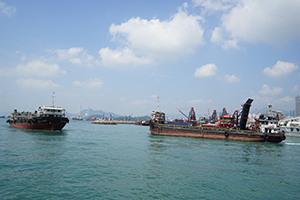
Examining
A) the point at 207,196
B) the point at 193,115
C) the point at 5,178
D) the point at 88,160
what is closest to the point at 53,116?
the point at 88,160

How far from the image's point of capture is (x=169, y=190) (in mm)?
14203

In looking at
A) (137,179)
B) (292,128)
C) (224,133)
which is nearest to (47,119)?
(137,179)

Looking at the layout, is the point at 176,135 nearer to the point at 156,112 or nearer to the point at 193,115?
the point at 156,112

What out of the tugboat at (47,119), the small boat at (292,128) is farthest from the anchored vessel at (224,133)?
the small boat at (292,128)

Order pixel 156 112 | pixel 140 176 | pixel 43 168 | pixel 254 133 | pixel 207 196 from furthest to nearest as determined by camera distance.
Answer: pixel 156 112, pixel 254 133, pixel 43 168, pixel 140 176, pixel 207 196

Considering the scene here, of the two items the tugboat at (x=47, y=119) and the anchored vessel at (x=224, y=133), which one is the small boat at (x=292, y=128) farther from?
the tugboat at (x=47, y=119)

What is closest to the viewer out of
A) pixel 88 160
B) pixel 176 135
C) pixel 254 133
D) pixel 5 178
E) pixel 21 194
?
pixel 21 194

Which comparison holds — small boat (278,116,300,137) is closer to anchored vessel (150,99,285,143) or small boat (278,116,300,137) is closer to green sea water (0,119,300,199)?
anchored vessel (150,99,285,143)

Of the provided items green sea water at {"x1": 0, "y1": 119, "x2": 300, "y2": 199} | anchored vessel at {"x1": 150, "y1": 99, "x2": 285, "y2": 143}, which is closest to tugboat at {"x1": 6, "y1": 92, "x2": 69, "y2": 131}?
anchored vessel at {"x1": 150, "y1": 99, "x2": 285, "y2": 143}

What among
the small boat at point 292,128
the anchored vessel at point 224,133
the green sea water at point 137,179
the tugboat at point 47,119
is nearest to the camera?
the green sea water at point 137,179

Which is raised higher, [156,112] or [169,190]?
[156,112]

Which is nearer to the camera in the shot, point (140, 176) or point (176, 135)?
point (140, 176)

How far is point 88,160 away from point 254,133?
46.1m

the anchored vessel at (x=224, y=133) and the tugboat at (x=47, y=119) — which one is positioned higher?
the tugboat at (x=47, y=119)
